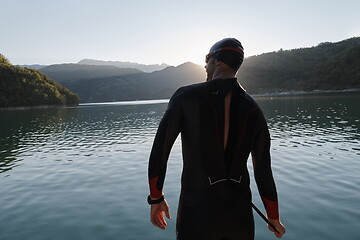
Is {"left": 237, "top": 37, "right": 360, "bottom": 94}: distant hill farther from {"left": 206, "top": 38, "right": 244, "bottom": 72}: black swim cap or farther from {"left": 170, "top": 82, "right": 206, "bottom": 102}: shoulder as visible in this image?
{"left": 170, "top": 82, "right": 206, "bottom": 102}: shoulder

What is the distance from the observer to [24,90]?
5034 inches

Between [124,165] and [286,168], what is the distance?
8.68 meters

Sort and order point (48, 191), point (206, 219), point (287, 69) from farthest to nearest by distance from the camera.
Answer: point (287, 69), point (48, 191), point (206, 219)

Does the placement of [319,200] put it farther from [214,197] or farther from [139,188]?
[214,197]

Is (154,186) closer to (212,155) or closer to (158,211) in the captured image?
(158,211)

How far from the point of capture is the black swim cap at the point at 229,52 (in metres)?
2.49

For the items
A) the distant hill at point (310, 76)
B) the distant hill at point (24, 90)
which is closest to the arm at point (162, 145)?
the distant hill at point (24, 90)

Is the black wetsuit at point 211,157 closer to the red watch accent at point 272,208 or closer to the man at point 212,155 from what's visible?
the man at point 212,155

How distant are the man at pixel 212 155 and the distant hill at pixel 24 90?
133476 millimetres

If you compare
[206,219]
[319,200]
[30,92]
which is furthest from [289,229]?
[30,92]

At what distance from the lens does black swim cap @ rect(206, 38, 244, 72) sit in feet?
8.17

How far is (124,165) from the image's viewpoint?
599 inches

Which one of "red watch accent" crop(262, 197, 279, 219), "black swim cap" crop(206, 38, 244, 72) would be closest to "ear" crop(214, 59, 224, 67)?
"black swim cap" crop(206, 38, 244, 72)

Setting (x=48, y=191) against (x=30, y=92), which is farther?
(x=30, y=92)
